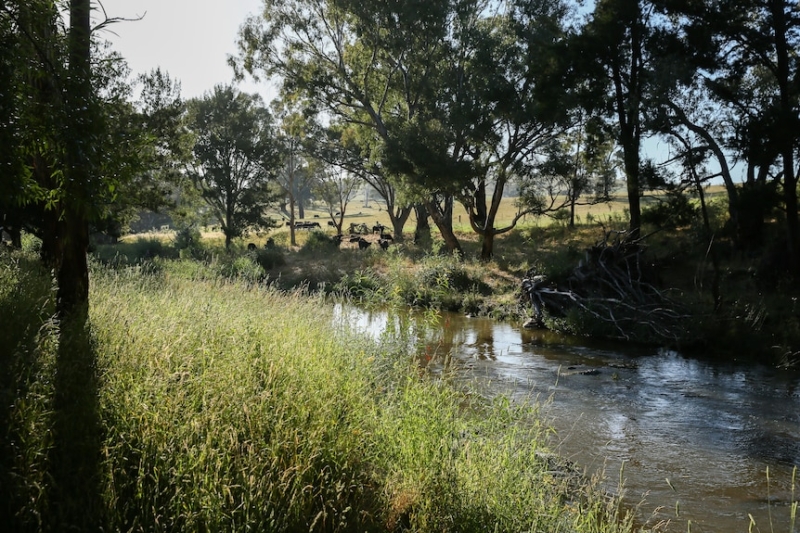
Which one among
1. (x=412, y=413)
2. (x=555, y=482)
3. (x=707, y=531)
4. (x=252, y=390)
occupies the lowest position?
(x=707, y=531)

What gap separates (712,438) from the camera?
8.46 meters

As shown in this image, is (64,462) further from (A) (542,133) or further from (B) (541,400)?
(A) (542,133)

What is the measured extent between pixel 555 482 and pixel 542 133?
21.5 meters

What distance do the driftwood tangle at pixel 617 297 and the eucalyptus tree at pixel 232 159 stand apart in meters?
28.4

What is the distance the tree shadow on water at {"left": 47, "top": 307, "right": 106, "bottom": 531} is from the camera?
12.4 feet

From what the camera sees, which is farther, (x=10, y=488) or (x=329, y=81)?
(x=329, y=81)

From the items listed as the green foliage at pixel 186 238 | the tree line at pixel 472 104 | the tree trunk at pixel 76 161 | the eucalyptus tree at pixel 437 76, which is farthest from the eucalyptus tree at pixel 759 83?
the green foliage at pixel 186 238

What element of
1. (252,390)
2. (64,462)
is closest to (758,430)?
(252,390)

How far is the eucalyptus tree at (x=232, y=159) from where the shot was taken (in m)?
43.1

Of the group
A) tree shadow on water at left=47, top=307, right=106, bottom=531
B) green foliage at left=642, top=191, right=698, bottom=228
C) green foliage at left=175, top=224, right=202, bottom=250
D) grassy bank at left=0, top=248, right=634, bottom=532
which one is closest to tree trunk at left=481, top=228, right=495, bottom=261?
green foliage at left=642, top=191, right=698, bottom=228

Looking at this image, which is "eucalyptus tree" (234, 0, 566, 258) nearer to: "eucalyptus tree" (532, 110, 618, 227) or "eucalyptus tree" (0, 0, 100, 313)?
"eucalyptus tree" (532, 110, 618, 227)

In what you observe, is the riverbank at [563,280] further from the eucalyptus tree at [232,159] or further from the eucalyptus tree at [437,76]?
the eucalyptus tree at [232,159]

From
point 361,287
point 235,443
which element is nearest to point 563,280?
point 361,287

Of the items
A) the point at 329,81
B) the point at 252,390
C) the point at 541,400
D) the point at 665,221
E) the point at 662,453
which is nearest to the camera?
the point at 252,390
